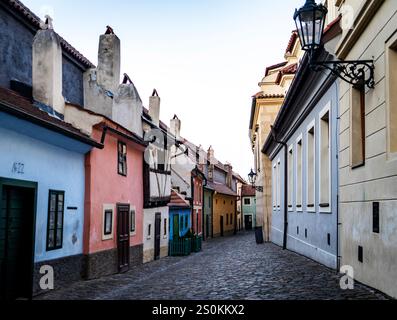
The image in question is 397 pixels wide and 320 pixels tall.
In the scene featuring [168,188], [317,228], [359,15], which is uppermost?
[359,15]

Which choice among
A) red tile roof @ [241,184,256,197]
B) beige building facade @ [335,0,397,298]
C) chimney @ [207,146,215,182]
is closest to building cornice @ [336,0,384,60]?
beige building facade @ [335,0,397,298]

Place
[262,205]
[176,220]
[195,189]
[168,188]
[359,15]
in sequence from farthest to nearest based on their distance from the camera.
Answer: [195,189]
[262,205]
[176,220]
[168,188]
[359,15]

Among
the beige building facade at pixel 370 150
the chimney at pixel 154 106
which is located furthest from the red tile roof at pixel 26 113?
the chimney at pixel 154 106

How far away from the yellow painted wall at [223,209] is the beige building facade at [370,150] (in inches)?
1555

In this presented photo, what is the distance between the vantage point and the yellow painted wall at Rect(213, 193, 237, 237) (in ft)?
161

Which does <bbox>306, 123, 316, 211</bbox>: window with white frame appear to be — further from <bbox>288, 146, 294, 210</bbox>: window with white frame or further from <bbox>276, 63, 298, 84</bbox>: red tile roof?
<bbox>276, 63, 298, 84</bbox>: red tile roof

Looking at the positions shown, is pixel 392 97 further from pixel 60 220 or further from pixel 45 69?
pixel 45 69

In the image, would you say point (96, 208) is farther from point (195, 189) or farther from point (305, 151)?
point (195, 189)

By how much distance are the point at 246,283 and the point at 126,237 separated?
21.2 ft

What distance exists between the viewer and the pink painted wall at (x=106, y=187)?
12766 millimetres

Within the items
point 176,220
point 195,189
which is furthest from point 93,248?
point 195,189

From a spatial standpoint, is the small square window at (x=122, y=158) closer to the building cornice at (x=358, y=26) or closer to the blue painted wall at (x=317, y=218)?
the blue painted wall at (x=317, y=218)

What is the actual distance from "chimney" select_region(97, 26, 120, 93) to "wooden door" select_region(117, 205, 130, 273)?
443 centimetres

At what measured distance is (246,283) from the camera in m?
10.5
